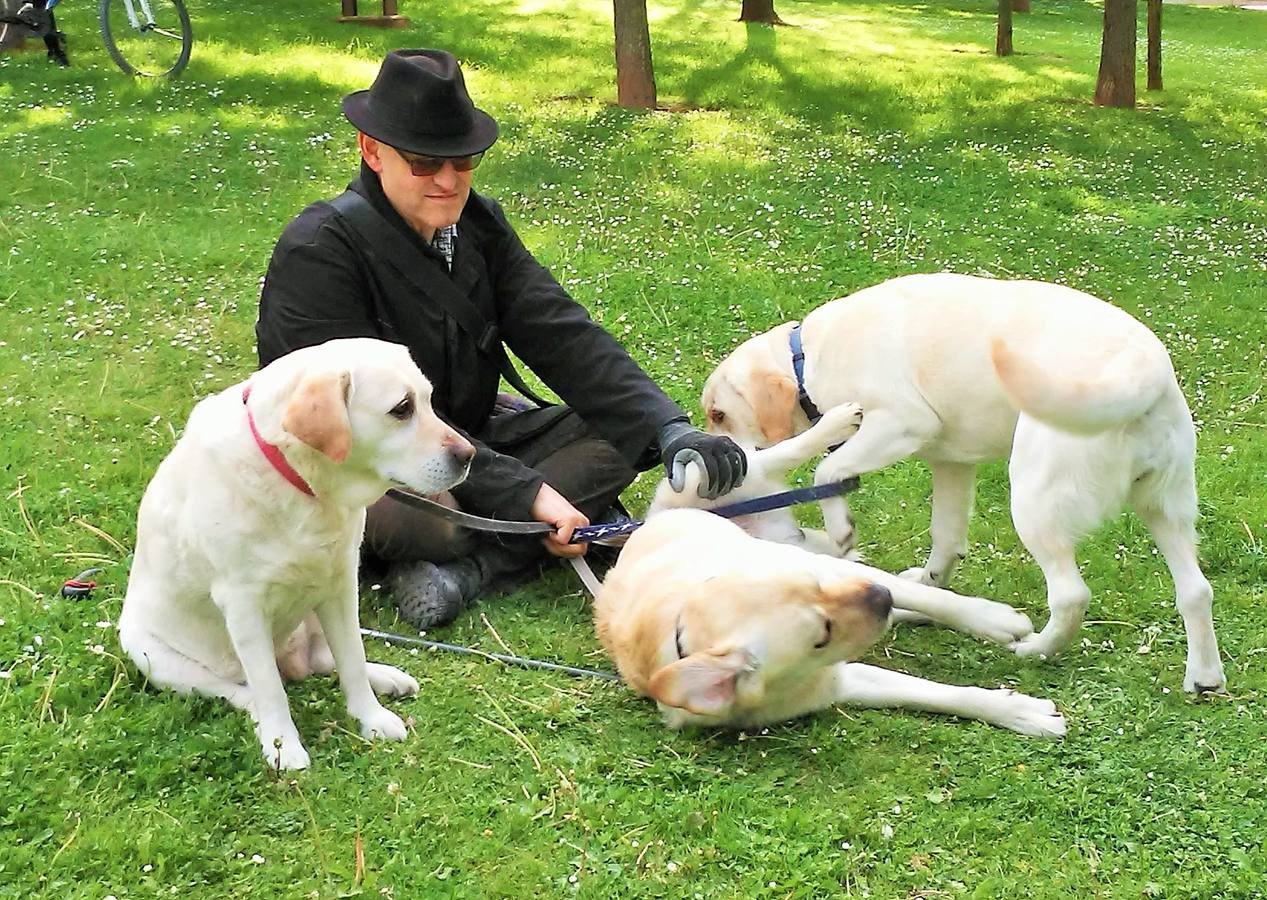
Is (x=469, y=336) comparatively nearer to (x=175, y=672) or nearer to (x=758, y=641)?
(x=175, y=672)

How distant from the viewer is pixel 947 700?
3607mm

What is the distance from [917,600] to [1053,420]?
3.01 ft

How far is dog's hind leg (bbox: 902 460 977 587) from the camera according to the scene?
4.44m

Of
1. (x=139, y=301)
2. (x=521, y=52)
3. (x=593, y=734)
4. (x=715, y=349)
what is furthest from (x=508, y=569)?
(x=521, y=52)

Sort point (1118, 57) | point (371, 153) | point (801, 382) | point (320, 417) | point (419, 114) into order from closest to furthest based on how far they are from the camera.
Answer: point (320, 417) < point (419, 114) < point (371, 153) < point (801, 382) < point (1118, 57)

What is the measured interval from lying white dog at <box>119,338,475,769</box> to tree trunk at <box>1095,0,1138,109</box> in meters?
11.6

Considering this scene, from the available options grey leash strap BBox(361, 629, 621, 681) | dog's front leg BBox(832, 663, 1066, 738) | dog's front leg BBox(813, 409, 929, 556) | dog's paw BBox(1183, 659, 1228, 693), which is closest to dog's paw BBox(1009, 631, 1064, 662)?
dog's front leg BBox(832, 663, 1066, 738)

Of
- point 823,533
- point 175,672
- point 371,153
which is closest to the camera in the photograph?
point 175,672

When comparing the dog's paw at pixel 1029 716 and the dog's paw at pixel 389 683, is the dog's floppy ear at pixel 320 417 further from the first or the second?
the dog's paw at pixel 1029 716

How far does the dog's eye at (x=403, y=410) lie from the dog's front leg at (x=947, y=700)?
1507mm

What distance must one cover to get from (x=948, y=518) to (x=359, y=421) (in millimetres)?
2402

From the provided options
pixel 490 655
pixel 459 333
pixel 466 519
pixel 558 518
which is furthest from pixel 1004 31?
A: pixel 490 655

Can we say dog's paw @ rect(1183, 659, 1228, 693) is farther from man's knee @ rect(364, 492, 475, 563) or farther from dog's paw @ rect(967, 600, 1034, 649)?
man's knee @ rect(364, 492, 475, 563)

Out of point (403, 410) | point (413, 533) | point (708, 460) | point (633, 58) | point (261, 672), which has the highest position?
point (633, 58)
